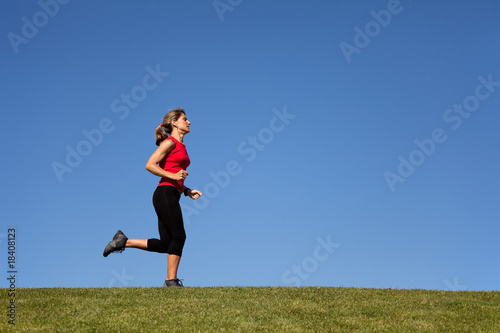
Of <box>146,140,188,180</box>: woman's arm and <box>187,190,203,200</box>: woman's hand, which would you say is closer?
<box>146,140,188,180</box>: woman's arm

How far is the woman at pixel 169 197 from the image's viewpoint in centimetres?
1029

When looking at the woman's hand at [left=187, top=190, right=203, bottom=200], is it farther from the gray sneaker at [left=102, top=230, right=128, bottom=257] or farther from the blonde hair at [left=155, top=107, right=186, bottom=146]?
the gray sneaker at [left=102, top=230, right=128, bottom=257]

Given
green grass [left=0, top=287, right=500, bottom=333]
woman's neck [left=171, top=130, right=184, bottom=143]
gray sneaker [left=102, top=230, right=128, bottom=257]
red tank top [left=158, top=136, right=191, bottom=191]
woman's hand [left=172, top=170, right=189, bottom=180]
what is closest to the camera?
green grass [left=0, top=287, right=500, bottom=333]

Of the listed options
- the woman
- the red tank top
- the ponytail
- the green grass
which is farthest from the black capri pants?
the ponytail

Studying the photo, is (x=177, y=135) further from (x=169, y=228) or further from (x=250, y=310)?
(x=250, y=310)

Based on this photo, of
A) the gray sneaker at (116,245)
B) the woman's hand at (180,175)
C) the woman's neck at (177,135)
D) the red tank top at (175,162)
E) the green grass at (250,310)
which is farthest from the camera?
the woman's neck at (177,135)

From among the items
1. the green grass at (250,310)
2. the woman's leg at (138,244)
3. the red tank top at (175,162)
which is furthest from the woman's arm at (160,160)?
the green grass at (250,310)

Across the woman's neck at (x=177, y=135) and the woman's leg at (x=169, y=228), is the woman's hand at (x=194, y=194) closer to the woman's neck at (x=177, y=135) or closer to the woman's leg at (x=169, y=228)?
the woman's leg at (x=169, y=228)

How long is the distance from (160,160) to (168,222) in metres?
1.21

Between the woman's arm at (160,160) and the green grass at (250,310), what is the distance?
7.22ft

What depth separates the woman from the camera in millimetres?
10289

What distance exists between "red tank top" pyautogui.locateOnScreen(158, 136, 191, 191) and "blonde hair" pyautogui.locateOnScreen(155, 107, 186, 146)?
309 millimetres

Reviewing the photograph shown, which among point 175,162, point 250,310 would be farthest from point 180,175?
point 250,310

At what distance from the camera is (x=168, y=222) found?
33.8 feet
